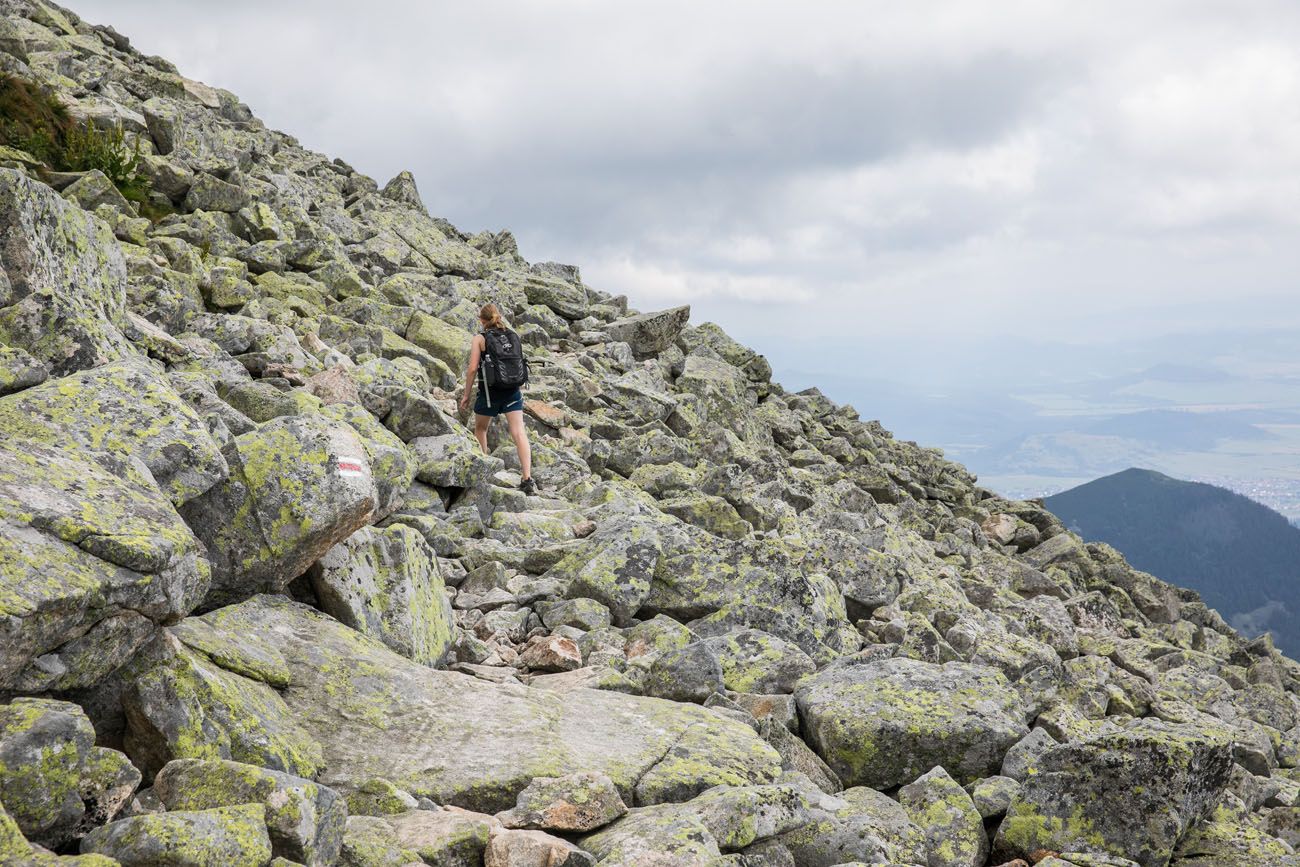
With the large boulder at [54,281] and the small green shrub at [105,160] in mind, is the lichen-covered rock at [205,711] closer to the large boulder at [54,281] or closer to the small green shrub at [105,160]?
the large boulder at [54,281]

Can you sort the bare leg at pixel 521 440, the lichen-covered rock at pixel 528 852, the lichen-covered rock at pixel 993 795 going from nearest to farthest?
the lichen-covered rock at pixel 528 852
the lichen-covered rock at pixel 993 795
the bare leg at pixel 521 440

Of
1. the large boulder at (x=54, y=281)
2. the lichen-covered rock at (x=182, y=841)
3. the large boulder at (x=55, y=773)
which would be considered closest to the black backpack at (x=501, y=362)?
the large boulder at (x=54, y=281)

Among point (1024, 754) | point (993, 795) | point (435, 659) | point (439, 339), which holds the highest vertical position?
point (439, 339)

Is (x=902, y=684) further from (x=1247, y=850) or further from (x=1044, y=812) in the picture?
(x=1247, y=850)

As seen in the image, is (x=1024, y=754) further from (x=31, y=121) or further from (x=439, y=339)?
(x=31, y=121)

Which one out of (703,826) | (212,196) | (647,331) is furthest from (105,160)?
(703,826)

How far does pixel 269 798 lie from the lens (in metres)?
5.15

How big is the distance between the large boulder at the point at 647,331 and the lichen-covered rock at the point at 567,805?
29849mm

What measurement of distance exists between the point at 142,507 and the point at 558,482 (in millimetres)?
13900

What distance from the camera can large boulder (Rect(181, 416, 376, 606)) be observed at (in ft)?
27.0

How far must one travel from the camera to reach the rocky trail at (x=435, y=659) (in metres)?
5.49

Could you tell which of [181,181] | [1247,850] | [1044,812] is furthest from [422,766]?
[181,181]

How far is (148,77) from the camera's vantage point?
43.9 m

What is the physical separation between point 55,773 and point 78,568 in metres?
1.30
